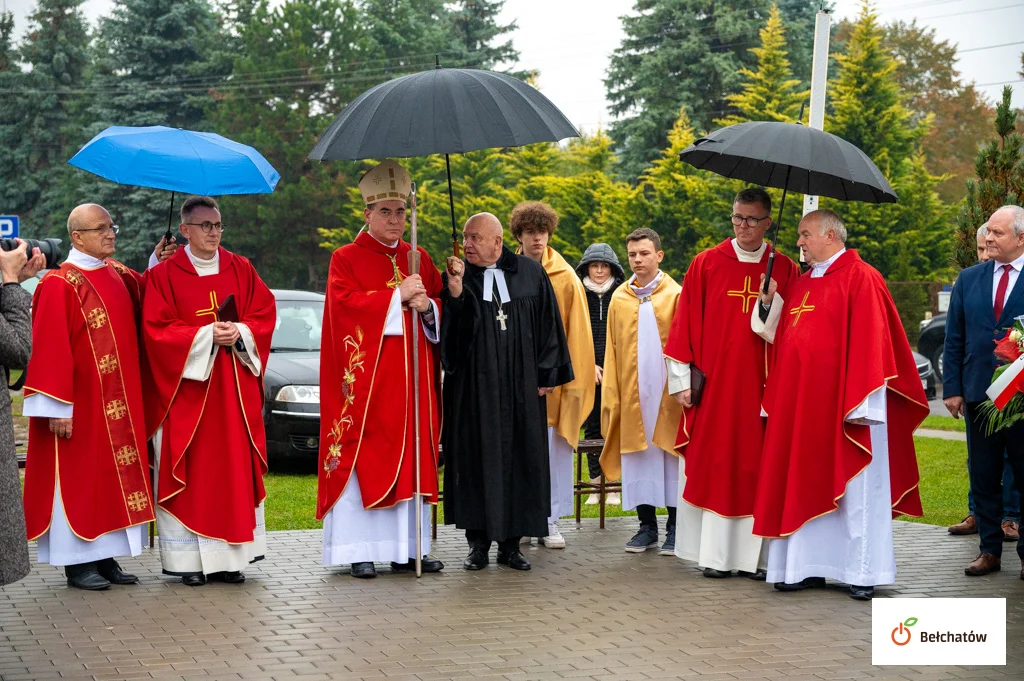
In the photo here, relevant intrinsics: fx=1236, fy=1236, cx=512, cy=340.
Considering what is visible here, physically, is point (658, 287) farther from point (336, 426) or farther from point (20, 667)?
point (20, 667)

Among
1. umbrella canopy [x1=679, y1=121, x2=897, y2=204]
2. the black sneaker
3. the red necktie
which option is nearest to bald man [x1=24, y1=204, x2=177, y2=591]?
the black sneaker

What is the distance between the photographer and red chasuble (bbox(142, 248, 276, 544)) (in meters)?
7.27

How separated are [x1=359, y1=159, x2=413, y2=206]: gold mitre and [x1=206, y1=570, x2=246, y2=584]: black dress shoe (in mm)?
2366

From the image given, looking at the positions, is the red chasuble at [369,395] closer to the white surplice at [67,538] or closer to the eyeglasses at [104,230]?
the white surplice at [67,538]

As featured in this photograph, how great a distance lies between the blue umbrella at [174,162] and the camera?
275 inches

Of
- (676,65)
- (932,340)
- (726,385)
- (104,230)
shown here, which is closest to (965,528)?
(726,385)

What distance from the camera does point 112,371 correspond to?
23.8 feet

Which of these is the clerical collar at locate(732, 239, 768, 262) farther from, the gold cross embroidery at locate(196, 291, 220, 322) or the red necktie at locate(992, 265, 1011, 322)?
the gold cross embroidery at locate(196, 291, 220, 322)

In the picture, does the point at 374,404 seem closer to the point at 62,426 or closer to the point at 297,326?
the point at 62,426

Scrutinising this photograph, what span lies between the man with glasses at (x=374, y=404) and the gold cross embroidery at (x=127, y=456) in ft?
3.64

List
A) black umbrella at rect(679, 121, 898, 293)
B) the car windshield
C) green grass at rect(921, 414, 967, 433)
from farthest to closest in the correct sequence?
green grass at rect(921, 414, 967, 433), the car windshield, black umbrella at rect(679, 121, 898, 293)

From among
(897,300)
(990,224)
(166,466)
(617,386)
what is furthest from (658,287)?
(897,300)

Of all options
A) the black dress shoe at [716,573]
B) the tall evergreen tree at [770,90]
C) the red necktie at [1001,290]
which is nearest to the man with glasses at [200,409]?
the black dress shoe at [716,573]

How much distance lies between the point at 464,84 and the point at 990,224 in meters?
3.44
